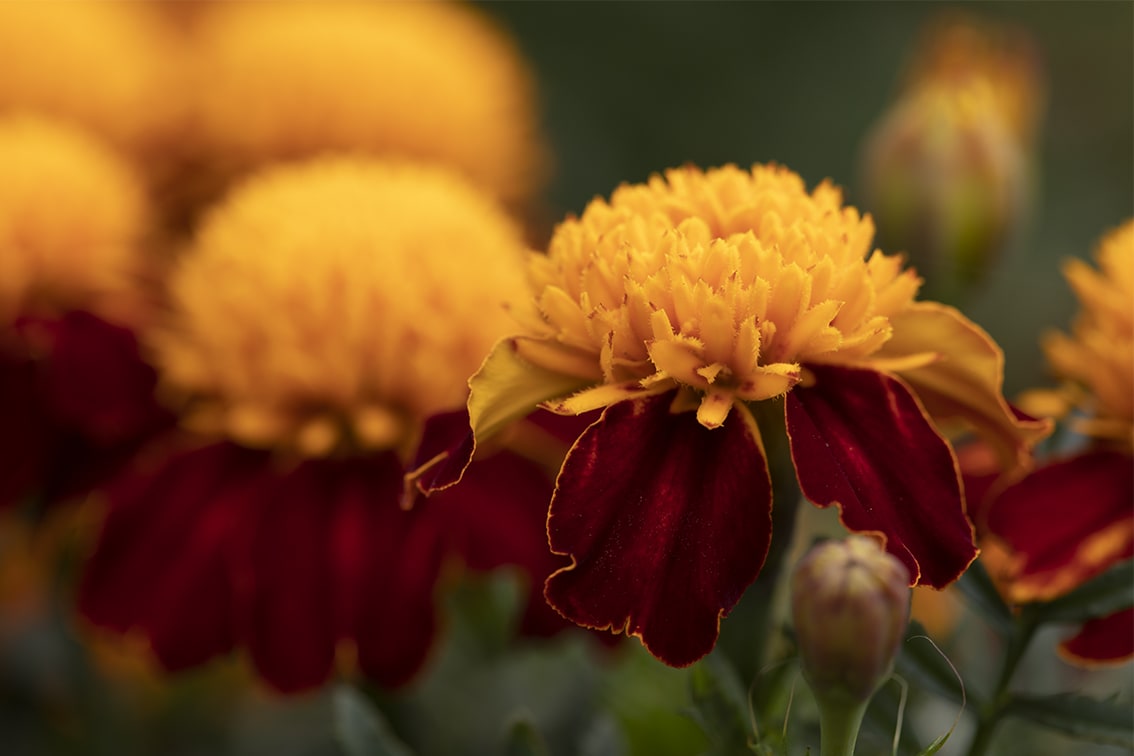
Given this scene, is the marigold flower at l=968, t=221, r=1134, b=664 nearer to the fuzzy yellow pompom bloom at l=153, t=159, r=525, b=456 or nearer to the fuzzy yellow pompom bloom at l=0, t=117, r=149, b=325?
the fuzzy yellow pompom bloom at l=153, t=159, r=525, b=456

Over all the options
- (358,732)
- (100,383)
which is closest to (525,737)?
(358,732)

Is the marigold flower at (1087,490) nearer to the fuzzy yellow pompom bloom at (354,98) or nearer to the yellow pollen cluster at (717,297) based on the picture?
the yellow pollen cluster at (717,297)

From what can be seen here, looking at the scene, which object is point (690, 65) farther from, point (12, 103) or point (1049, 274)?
point (12, 103)

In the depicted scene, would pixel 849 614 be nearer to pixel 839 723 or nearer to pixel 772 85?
pixel 839 723

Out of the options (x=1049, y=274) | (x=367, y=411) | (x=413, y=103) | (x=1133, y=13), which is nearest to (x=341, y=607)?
(x=367, y=411)

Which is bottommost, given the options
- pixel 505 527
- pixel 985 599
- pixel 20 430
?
pixel 20 430

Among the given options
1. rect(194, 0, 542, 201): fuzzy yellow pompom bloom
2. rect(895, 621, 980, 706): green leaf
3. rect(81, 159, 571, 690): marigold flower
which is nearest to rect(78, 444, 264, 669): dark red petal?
rect(81, 159, 571, 690): marigold flower
